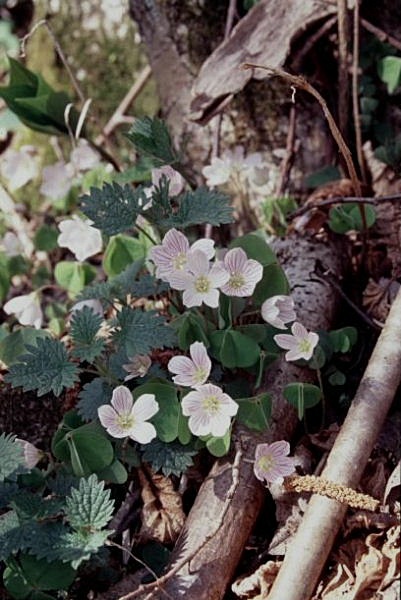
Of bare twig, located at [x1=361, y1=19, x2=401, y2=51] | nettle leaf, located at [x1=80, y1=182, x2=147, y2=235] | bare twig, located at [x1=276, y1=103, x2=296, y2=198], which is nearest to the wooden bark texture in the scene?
nettle leaf, located at [x1=80, y1=182, x2=147, y2=235]

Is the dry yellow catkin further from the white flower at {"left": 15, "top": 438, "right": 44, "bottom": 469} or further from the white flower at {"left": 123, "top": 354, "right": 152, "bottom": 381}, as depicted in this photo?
the white flower at {"left": 15, "top": 438, "right": 44, "bottom": 469}

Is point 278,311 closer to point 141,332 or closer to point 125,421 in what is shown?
point 141,332

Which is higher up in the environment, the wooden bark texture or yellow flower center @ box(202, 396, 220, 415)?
yellow flower center @ box(202, 396, 220, 415)

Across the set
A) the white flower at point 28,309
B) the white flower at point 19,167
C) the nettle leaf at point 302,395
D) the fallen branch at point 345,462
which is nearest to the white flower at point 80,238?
the white flower at point 28,309

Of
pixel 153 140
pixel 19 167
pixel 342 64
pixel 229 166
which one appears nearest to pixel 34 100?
Result: pixel 19 167

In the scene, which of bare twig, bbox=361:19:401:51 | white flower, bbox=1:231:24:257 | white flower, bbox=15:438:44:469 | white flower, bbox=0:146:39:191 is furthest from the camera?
white flower, bbox=0:146:39:191

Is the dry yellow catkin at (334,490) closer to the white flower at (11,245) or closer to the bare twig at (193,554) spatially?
the bare twig at (193,554)
